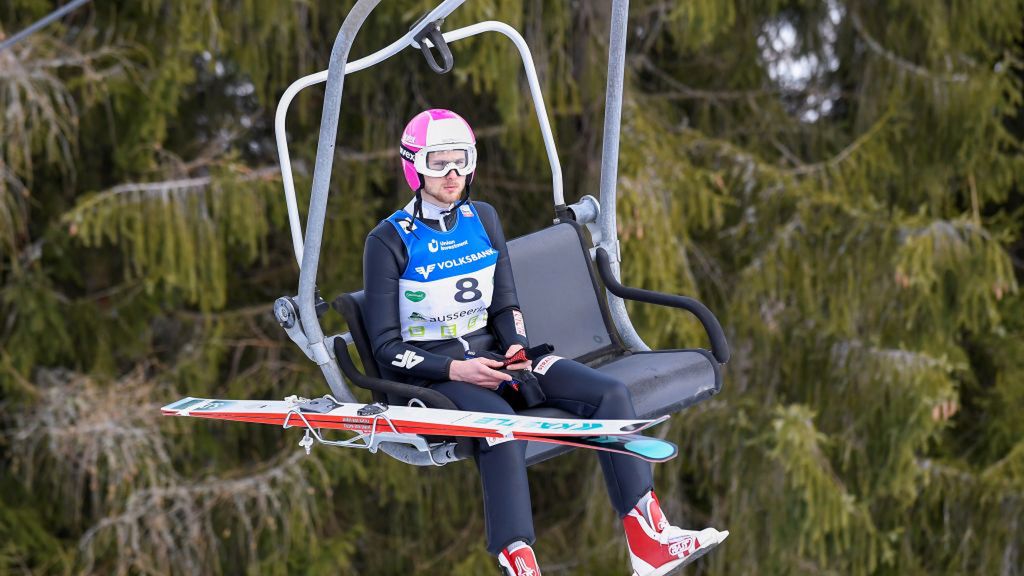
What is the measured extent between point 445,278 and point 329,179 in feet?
1.57

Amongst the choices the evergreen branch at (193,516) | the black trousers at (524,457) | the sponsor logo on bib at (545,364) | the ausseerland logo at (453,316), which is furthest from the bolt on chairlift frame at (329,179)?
the evergreen branch at (193,516)

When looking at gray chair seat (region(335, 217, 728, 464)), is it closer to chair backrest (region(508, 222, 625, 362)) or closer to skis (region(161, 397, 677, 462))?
chair backrest (region(508, 222, 625, 362))

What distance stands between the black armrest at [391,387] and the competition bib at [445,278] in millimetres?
149

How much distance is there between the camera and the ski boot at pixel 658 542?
4.30m

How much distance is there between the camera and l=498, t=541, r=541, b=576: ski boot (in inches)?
164

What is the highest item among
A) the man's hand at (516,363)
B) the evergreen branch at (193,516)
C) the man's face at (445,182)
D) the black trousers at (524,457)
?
the man's face at (445,182)

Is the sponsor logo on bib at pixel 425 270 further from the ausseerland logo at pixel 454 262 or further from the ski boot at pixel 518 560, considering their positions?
the ski boot at pixel 518 560

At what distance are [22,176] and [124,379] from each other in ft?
4.42

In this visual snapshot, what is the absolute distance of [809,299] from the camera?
9312 millimetres

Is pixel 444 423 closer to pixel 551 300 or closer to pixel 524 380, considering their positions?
pixel 524 380

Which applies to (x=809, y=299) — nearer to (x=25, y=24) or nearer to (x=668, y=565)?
(x=25, y=24)

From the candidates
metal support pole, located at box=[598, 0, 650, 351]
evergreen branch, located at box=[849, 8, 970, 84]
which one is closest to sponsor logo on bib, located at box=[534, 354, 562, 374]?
metal support pole, located at box=[598, 0, 650, 351]

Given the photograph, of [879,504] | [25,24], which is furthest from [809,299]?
[25,24]

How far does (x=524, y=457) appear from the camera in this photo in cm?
423
